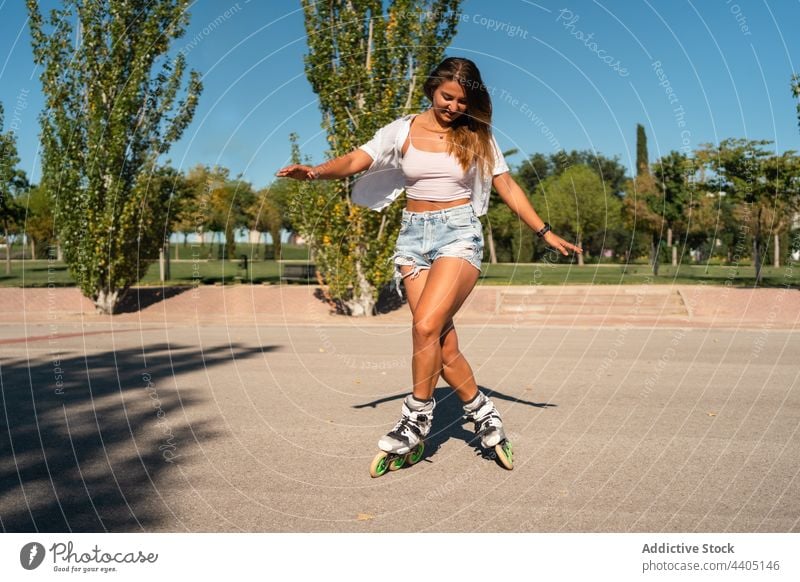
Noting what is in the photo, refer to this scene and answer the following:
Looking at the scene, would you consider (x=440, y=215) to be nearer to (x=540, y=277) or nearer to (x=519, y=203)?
(x=519, y=203)

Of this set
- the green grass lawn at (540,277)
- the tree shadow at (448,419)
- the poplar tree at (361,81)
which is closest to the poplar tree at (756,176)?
the green grass lawn at (540,277)

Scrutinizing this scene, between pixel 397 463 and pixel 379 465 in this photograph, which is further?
pixel 397 463

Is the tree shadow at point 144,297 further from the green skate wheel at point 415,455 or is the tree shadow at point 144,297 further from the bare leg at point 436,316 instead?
the bare leg at point 436,316

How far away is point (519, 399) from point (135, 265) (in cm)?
1704

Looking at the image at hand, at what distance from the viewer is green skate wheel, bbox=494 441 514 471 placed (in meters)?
4.93

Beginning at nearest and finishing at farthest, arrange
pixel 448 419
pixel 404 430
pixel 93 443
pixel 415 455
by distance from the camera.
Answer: pixel 404 430, pixel 415 455, pixel 93 443, pixel 448 419

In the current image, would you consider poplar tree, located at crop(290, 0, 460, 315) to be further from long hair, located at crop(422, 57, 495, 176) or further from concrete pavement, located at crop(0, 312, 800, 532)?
long hair, located at crop(422, 57, 495, 176)

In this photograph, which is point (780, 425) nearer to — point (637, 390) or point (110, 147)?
point (637, 390)

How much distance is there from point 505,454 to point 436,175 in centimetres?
175

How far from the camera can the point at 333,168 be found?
16.1 feet

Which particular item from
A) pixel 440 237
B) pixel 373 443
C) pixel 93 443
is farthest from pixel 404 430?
pixel 93 443

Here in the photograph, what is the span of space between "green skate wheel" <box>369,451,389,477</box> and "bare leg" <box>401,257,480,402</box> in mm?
418

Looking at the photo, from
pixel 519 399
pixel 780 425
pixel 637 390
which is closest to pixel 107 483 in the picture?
pixel 519 399

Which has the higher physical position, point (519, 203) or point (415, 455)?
point (519, 203)
